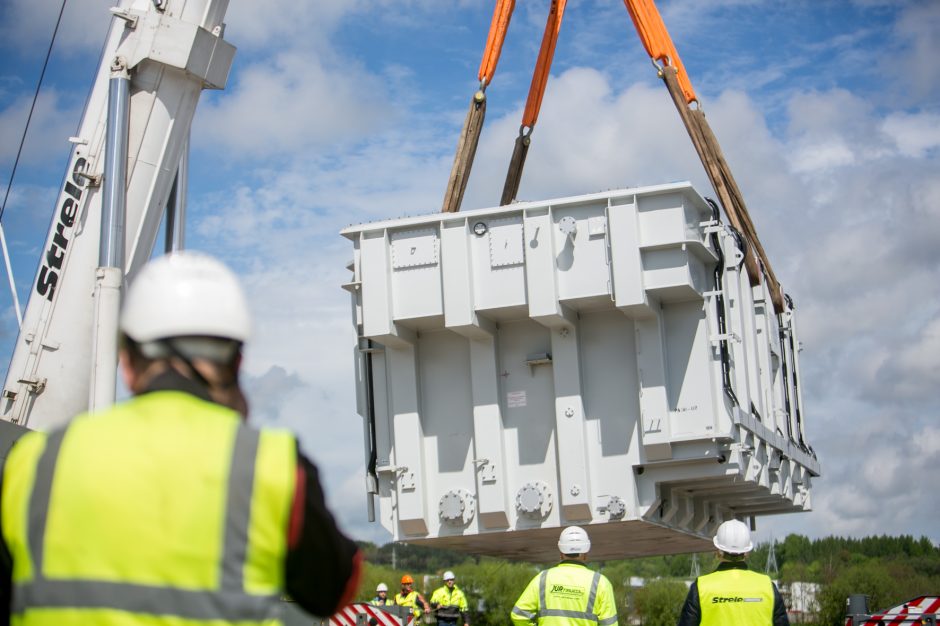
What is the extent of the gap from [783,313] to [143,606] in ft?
40.1

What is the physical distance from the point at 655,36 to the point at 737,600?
7.13 meters

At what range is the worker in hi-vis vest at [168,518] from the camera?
2.07 meters

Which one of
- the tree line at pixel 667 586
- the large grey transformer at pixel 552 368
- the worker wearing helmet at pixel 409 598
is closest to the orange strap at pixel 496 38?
the large grey transformer at pixel 552 368

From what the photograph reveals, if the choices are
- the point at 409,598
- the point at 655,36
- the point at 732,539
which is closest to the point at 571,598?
the point at 732,539

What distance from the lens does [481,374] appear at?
10.7 m

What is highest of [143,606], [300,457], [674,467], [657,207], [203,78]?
[203,78]

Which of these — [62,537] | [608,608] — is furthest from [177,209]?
[62,537]

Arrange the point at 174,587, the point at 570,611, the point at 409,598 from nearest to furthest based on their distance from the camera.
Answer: the point at 174,587, the point at 570,611, the point at 409,598

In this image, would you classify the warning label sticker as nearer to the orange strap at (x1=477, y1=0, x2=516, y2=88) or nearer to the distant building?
the orange strap at (x1=477, y1=0, x2=516, y2=88)

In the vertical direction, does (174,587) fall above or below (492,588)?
below

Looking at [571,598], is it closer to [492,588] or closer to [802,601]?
[802,601]

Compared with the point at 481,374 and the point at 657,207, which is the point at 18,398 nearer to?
the point at 481,374

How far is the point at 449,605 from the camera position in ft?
64.1

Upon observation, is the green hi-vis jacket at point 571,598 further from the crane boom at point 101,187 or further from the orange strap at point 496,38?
the orange strap at point 496,38
